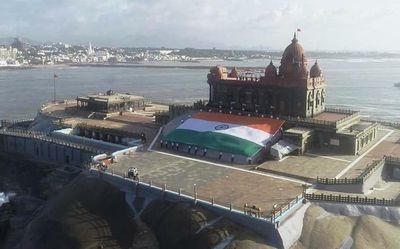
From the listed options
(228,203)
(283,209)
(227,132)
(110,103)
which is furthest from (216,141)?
(110,103)

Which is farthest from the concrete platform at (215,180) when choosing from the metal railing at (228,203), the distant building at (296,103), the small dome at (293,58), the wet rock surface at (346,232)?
the small dome at (293,58)

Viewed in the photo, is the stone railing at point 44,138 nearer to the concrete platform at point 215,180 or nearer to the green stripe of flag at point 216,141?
the concrete platform at point 215,180

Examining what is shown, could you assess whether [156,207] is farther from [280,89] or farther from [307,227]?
[280,89]

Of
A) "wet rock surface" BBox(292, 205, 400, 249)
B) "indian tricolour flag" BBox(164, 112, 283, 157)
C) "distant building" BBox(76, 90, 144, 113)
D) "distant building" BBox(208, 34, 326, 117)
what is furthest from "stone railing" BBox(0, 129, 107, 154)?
"wet rock surface" BBox(292, 205, 400, 249)

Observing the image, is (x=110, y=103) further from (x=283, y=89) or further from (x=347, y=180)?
(x=347, y=180)

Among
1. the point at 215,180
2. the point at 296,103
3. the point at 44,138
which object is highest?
the point at 296,103
